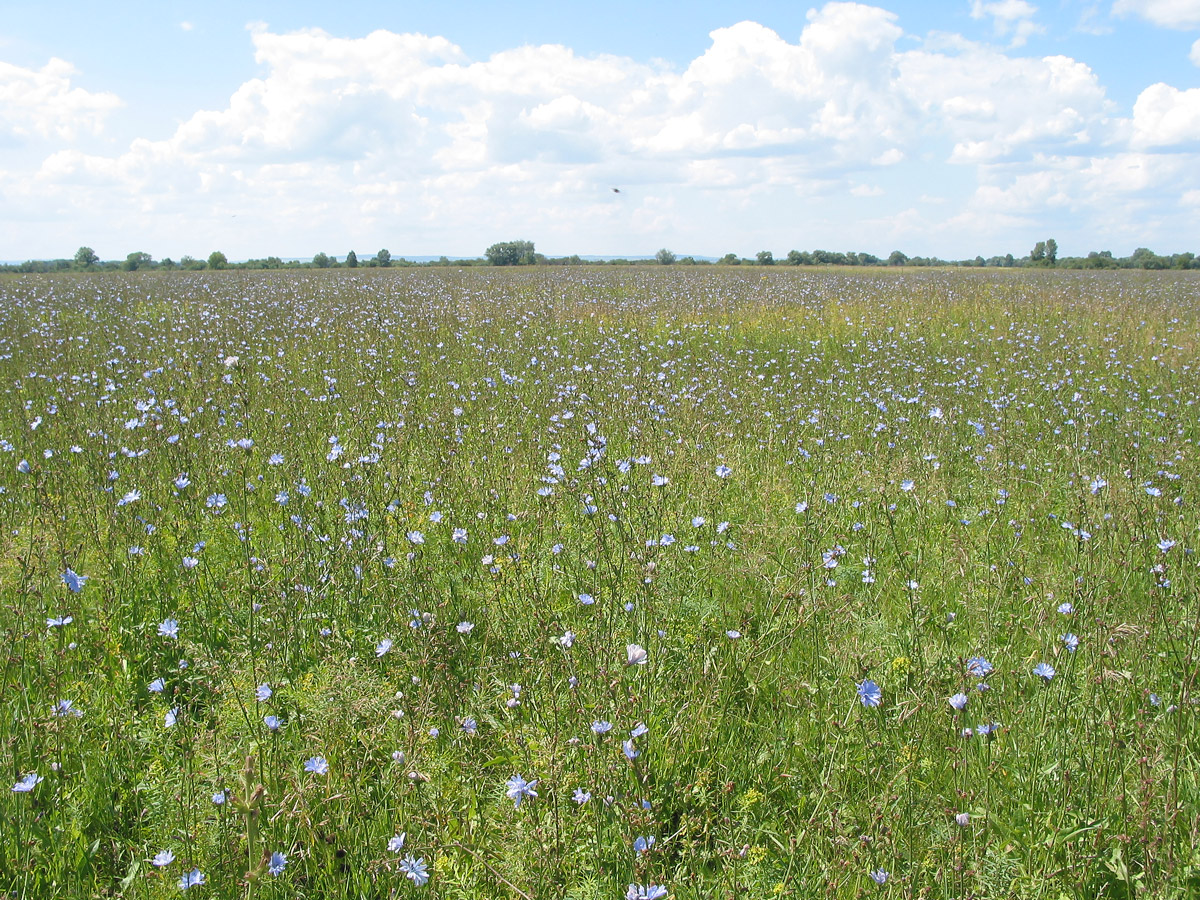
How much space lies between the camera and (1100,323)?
10602 millimetres

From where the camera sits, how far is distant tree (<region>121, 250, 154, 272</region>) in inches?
1578

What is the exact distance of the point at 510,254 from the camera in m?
42.5

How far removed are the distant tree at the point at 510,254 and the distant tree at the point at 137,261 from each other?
65.4 feet

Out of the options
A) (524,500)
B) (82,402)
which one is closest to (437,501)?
(524,500)

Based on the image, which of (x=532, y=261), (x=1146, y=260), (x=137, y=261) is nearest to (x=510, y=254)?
(x=532, y=261)

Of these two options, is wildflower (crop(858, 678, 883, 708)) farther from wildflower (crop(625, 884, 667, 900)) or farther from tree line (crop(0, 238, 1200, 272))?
tree line (crop(0, 238, 1200, 272))

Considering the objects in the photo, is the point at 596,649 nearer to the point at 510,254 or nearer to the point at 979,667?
the point at 979,667

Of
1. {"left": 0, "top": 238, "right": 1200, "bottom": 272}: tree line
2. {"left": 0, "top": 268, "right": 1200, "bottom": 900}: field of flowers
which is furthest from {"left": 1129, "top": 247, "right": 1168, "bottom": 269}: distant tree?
{"left": 0, "top": 268, "right": 1200, "bottom": 900}: field of flowers

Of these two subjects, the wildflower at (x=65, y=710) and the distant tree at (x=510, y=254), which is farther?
the distant tree at (x=510, y=254)

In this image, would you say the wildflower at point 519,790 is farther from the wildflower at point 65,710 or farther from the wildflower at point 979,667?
the wildflower at point 65,710

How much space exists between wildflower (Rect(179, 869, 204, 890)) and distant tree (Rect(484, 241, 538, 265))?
41.3 m

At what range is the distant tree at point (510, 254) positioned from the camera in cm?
4191

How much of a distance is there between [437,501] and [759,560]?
2074mm

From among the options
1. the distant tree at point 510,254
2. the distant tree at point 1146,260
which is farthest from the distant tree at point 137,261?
the distant tree at point 1146,260
